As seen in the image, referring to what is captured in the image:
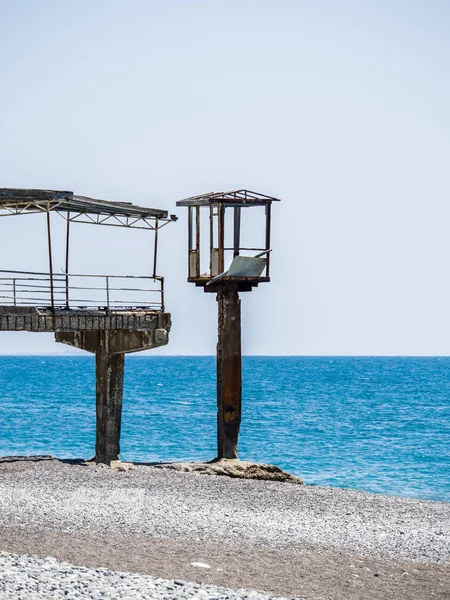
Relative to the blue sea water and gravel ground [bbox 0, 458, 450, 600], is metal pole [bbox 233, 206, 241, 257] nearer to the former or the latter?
gravel ground [bbox 0, 458, 450, 600]

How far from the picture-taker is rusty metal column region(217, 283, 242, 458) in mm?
24891

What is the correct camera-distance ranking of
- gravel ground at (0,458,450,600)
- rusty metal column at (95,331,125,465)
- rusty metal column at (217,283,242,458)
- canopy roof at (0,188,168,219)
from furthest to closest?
rusty metal column at (217,283,242,458) → rusty metal column at (95,331,125,465) → canopy roof at (0,188,168,219) → gravel ground at (0,458,450,600)

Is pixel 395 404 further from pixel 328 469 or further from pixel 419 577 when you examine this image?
pixel 419 577

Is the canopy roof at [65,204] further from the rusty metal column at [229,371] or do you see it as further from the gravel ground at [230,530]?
the gravel ground at [230,530]

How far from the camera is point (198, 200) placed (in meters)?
25.6

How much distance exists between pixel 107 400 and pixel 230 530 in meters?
7.60

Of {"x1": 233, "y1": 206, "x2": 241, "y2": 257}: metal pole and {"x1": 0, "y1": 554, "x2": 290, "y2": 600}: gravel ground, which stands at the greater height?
{"x1": 233, "y1": 206, "x2": 241, "y2": 257}: metal pole

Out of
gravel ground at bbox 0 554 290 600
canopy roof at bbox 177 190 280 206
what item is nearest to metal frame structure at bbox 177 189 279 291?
canopy roof at bbox 177 190 280 206

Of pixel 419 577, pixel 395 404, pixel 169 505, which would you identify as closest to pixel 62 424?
pixel 395 404

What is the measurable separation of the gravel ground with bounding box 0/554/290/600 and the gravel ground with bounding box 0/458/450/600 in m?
0.67

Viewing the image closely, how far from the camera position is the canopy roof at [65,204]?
21234mm

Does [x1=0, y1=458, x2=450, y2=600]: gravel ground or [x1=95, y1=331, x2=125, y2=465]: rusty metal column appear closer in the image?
[x1=0, y1=458, x2=450, y2=600]: gravel ground

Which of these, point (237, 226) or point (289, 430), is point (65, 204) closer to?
point (237, 226)

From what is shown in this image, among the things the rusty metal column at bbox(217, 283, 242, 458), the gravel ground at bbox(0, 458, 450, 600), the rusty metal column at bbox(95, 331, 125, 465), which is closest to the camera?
the gravel ground at bbox(0, 458, 450, 600)
